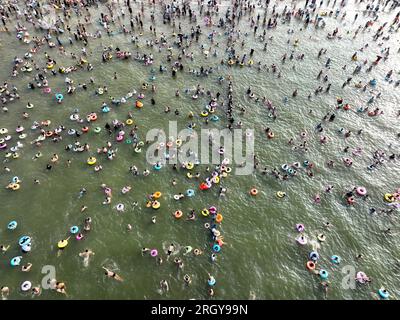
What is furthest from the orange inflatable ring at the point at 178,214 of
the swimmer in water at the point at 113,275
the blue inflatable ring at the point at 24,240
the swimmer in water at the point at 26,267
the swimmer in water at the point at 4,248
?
the swimmer in water at the point at 4,248

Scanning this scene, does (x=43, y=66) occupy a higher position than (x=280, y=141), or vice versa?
(x=43, y=66)

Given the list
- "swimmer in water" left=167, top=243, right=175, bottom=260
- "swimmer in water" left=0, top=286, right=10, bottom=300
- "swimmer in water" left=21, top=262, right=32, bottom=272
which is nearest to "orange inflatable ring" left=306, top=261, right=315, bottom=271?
"swimmer in water" left=167, top=243, right=175, bottom=260

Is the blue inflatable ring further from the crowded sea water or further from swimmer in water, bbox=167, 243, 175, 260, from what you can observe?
swimmer in water, bbox=167, 243, 175, 260

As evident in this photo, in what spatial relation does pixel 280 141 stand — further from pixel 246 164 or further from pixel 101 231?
pixel 101 231

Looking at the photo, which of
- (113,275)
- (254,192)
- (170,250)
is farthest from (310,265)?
(113,275)

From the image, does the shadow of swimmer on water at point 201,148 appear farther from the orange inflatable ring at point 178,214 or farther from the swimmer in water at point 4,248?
the swimmer in water at point 4,248

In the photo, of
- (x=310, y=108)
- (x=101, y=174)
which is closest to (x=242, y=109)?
(x=310, y=108)

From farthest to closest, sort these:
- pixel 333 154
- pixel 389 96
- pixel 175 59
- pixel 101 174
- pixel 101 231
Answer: pixel 175 59
pixel 389 96
pixel 333 154
pixel 101 174
pixel 101 231
